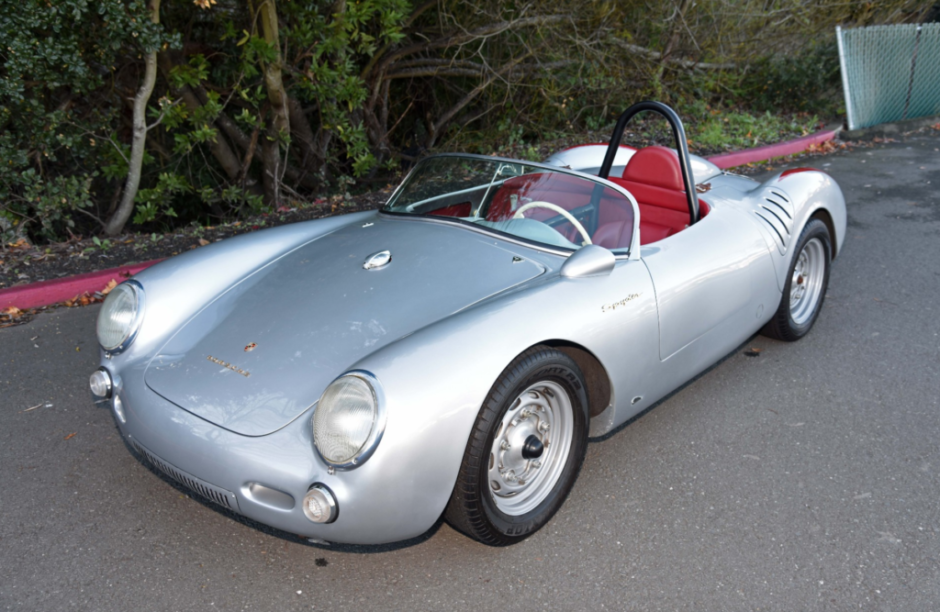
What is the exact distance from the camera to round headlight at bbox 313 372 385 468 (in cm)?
217

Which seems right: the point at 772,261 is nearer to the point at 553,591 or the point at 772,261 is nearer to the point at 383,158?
the point at 553,591

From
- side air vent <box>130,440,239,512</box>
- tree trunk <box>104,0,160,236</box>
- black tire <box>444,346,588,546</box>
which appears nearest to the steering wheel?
black tire <box>444,346,588,546</box>

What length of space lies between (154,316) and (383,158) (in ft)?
17.8

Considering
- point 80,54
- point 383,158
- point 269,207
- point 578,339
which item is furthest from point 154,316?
point 383,158

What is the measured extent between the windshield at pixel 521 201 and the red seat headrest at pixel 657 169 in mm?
716

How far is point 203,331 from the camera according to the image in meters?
2.93

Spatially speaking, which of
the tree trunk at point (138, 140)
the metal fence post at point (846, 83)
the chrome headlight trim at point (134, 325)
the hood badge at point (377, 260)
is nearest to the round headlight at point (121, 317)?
the chrome headlight trim at point (134, 325)

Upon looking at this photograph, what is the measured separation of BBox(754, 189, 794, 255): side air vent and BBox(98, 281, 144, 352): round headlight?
301cm

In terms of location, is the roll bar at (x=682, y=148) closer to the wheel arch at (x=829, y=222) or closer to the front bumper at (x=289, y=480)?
the wheel arch at (x=829, y=222)

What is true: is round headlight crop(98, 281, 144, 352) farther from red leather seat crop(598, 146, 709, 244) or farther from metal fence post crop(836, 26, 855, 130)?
metal fence post crop(836, 26, 855, 130)

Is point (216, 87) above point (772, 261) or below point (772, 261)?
above

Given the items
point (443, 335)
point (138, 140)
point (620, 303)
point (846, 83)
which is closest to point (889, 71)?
point (846, 83)

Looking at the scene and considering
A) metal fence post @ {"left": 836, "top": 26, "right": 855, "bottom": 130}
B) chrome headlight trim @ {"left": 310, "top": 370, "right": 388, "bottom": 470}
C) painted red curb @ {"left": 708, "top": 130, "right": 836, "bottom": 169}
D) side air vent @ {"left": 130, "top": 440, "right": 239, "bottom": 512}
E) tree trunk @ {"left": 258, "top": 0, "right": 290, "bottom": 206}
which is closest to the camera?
chrome headlight trim @ {"left": 310, "top": 370, "right": 388, "bottom": 470}

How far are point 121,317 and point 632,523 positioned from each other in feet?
7.15
